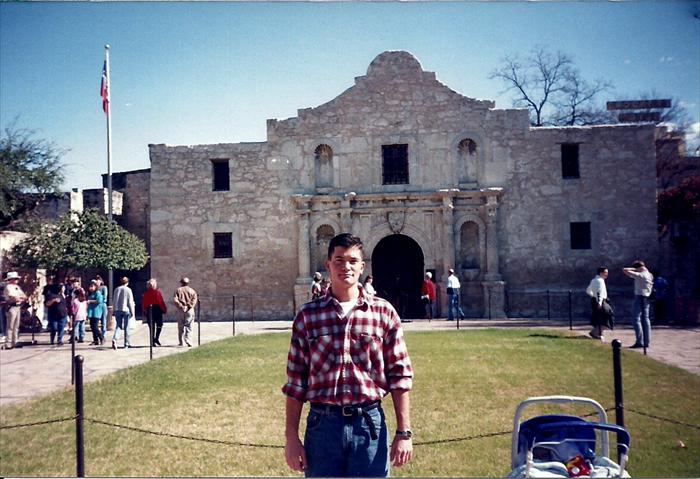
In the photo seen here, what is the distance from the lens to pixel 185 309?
30.6 feet

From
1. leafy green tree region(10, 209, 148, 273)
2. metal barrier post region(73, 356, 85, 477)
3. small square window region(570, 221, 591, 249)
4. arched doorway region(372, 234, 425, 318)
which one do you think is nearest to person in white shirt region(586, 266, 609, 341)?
small square window region(570, 221, 591, 249)

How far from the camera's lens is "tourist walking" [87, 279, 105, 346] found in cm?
1022

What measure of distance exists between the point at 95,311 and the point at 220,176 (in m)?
3.67

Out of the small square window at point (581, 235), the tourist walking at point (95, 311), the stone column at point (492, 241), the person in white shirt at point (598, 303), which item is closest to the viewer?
the person in white shirt at point (598, 303)

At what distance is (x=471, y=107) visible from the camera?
14.1 m

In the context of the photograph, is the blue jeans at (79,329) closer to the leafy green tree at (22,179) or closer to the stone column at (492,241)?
the leafy green tree at (22,179)

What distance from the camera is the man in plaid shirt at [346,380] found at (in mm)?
2668

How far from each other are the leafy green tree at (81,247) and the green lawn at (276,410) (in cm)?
230

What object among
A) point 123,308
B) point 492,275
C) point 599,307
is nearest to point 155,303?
point 123,308

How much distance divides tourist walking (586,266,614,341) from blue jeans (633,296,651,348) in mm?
611

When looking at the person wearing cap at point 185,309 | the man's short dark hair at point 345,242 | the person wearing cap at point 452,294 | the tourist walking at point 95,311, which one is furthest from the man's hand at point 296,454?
the person wearing cap at point 452,294

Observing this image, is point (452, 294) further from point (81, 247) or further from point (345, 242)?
point (345, 242)

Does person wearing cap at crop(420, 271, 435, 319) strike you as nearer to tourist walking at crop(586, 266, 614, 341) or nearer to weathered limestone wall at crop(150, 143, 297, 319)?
weathered limestone wall at crop(150, 143, 297, 319)

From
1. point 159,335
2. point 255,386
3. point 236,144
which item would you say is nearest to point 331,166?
→ point 236,144
